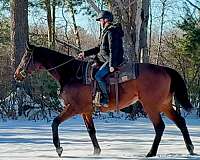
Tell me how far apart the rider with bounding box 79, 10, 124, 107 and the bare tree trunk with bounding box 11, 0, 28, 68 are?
1116cm

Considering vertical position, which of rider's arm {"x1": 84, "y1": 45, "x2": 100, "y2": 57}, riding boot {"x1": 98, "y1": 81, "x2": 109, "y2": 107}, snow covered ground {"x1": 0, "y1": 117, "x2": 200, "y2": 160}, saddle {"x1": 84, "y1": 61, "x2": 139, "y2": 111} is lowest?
snow covered ground {"x1": 0, "y1": 117, "x2": 200, "y2": 160}

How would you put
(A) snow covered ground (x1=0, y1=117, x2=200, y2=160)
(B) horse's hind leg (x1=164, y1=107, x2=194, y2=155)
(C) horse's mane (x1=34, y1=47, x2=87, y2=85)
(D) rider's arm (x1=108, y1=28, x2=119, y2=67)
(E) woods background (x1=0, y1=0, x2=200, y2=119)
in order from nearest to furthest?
(D) rider's arm (x1=108, y1=28, x2=119, y2=67)
(A) snow covered ground (x1=0, y1=117, x2=200, y2=160)
(B) horse's hind leg (x1=164, y1=107, x2=194, y2=155)
(C) horse's mane (x1=34, y1=47, x2=87, y2=85)
(E) woods background (x1=0, y1=0, x2=200, y2=119)

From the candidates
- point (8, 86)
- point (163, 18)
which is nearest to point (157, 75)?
point (8, 86)

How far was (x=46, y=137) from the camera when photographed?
1213cm

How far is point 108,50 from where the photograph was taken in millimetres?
9062

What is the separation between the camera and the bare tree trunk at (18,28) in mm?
20028

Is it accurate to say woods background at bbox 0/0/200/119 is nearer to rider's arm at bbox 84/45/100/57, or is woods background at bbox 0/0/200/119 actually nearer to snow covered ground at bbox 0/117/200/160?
snow covered ground at bbox 0/117/200/160

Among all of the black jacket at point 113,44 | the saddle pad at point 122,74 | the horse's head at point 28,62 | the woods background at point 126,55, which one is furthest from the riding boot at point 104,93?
the woods background at point 126,55

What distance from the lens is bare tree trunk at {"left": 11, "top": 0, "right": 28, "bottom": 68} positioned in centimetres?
2003

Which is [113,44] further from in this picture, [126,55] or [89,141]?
[126,55]

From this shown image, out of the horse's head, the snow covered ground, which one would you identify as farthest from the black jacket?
the snow covered ground

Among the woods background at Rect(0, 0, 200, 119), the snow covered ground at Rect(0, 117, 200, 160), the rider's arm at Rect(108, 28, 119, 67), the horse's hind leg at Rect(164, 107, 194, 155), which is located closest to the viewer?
the rider's arm at Rect(108, 28, 119, 67)

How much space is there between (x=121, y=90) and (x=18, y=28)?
38.7ft

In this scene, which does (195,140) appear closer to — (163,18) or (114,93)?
(114,93)
